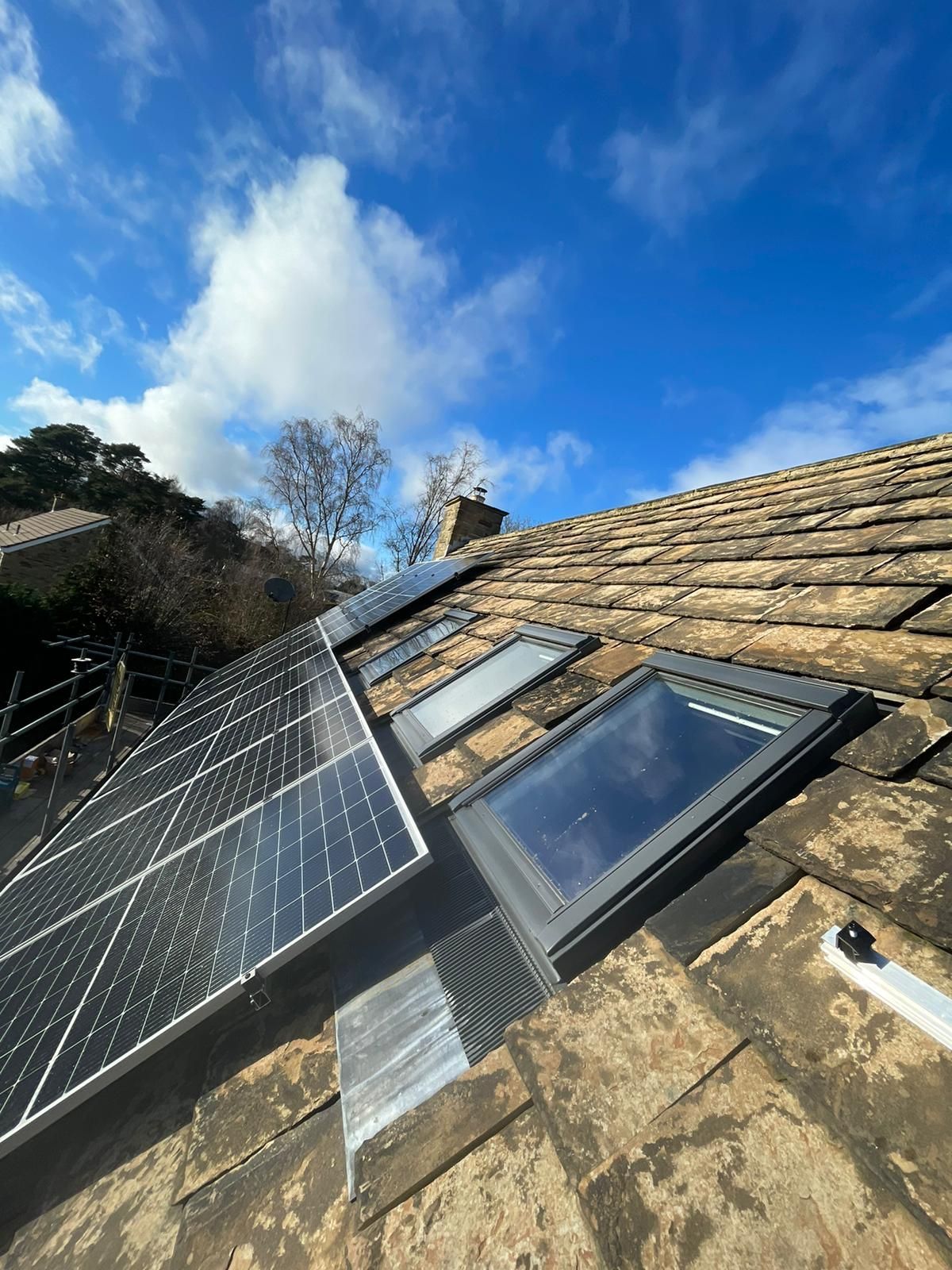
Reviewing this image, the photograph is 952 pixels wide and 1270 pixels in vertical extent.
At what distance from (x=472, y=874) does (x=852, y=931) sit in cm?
126

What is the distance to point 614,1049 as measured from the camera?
1.14 metres

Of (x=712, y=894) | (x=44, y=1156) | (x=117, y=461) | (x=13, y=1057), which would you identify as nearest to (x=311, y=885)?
(x=44, y=1156)

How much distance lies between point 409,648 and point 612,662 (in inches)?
106

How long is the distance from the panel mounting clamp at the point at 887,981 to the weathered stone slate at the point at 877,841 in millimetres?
112

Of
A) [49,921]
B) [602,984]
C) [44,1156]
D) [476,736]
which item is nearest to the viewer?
[602,984]

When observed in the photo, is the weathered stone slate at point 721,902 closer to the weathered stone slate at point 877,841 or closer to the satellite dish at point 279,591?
the weathered stone slate at point 877,841

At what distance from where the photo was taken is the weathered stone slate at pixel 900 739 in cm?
146

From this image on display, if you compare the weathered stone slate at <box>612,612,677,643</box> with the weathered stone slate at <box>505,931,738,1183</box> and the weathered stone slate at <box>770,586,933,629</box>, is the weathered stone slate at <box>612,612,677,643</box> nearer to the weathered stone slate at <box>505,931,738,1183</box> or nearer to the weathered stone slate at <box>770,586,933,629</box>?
the weathered stone slate at <box>770,586,933,629</box>

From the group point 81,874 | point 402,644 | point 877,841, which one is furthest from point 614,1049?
point 402,644

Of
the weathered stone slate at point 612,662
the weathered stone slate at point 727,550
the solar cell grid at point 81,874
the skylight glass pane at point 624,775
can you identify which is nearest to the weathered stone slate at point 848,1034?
the skylight glass pane at point 624,775

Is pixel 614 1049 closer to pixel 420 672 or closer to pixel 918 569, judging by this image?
pixel 918 569

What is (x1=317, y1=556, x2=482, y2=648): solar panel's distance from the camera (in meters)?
6.79

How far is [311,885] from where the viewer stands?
2.00m

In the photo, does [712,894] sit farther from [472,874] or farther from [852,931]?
[472,874]
